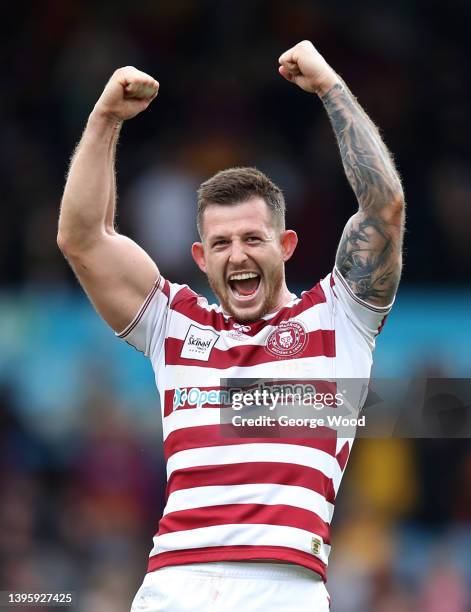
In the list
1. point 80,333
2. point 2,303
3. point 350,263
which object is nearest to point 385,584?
point 80,333

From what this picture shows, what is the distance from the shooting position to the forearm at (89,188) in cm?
495

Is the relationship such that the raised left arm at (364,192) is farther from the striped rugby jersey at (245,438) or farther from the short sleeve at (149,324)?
the short sleeve at (149,324)

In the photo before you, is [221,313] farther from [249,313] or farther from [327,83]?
[327,83]

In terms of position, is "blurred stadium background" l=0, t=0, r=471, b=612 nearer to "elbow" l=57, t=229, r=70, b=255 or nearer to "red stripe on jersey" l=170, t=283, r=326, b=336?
"red stripe on jersey" l=170, t=283, r=326, b=336

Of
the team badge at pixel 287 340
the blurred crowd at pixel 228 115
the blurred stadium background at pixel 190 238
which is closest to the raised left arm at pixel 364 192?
the team badge at pixel 287 340

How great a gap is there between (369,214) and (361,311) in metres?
0.37

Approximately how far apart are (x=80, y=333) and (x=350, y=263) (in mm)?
6012

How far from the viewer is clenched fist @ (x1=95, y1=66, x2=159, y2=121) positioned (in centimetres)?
490

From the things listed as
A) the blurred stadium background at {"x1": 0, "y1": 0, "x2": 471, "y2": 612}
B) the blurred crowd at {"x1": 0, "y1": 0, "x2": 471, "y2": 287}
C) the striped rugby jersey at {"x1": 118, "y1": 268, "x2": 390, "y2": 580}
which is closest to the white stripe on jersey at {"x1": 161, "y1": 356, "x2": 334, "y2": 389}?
the striped rugby jersey at {"x1": 118, "y1": 268, "x2": 390, "y2": 580}

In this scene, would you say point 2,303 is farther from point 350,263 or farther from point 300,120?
point 350,263

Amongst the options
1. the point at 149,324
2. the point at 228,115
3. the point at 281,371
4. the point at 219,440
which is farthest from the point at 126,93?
the point at 228,115

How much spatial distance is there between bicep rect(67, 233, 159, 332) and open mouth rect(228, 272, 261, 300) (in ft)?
1.13

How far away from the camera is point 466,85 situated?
13.0 metres

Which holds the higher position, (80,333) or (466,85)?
(466,85)
